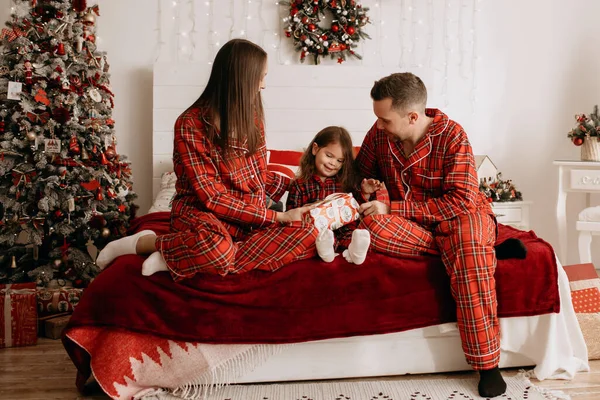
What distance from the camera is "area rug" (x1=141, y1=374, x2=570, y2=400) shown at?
1.99m

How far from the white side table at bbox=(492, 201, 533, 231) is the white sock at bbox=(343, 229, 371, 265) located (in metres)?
1.95

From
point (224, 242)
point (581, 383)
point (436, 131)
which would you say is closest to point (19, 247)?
point (224, 242)

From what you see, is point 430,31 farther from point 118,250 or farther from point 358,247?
point 118,250

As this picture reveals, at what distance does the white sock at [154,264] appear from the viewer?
1.98 meters

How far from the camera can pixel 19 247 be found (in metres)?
3.22

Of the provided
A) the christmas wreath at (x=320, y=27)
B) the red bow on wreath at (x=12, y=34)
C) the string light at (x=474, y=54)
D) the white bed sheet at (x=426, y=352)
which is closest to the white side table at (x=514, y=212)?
the string light at (x=474, y=54)

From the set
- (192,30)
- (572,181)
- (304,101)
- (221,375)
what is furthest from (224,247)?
(572,181)

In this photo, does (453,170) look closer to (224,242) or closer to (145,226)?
(224,242)

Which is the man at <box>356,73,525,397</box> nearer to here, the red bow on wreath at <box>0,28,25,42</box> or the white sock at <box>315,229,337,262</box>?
the white sock at <box>315,229,337,262</box>

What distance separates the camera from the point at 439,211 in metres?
2.20

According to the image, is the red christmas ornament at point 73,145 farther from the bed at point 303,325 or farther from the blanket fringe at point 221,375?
the blanket fringe at point 221,375

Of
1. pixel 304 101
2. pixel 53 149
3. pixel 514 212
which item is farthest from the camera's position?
pixel 304 101

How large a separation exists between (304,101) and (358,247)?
209cm

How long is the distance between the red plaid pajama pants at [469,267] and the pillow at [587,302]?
55 cm
